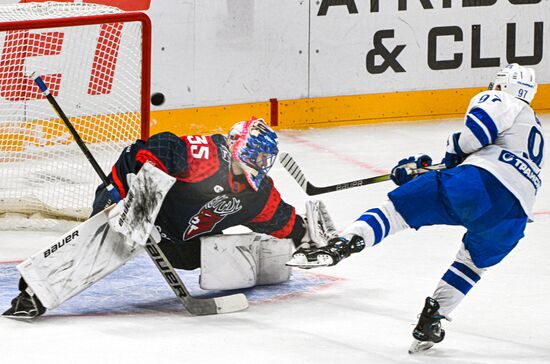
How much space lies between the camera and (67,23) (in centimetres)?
568

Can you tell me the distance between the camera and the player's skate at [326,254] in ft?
13.8

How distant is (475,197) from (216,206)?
0.97m

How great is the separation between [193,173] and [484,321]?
1.10 metres

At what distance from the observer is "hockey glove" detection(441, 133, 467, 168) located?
4.32m

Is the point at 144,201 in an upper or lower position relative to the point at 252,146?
lower

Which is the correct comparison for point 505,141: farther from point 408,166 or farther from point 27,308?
point 27,308

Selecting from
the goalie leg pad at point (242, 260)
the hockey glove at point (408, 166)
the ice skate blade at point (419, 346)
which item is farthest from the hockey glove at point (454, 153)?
the goalie leg pad at point (242, 260)

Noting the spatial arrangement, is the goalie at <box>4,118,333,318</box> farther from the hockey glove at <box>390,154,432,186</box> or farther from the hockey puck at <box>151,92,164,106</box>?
the hockey puck at <box>151,92,164,106</box>

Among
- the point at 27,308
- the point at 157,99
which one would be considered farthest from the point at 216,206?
the point at 157,99

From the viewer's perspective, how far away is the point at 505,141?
4.26m

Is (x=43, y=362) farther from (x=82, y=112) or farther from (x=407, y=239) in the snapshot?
(x=82, y=112)

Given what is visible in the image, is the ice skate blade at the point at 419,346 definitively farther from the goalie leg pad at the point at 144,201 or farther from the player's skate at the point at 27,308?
the player's skate at the point at 27,308

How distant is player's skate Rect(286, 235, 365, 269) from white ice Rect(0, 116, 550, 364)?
Result: 0.29 metres

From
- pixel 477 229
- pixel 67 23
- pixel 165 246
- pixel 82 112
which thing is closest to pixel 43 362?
pixel 165 246
